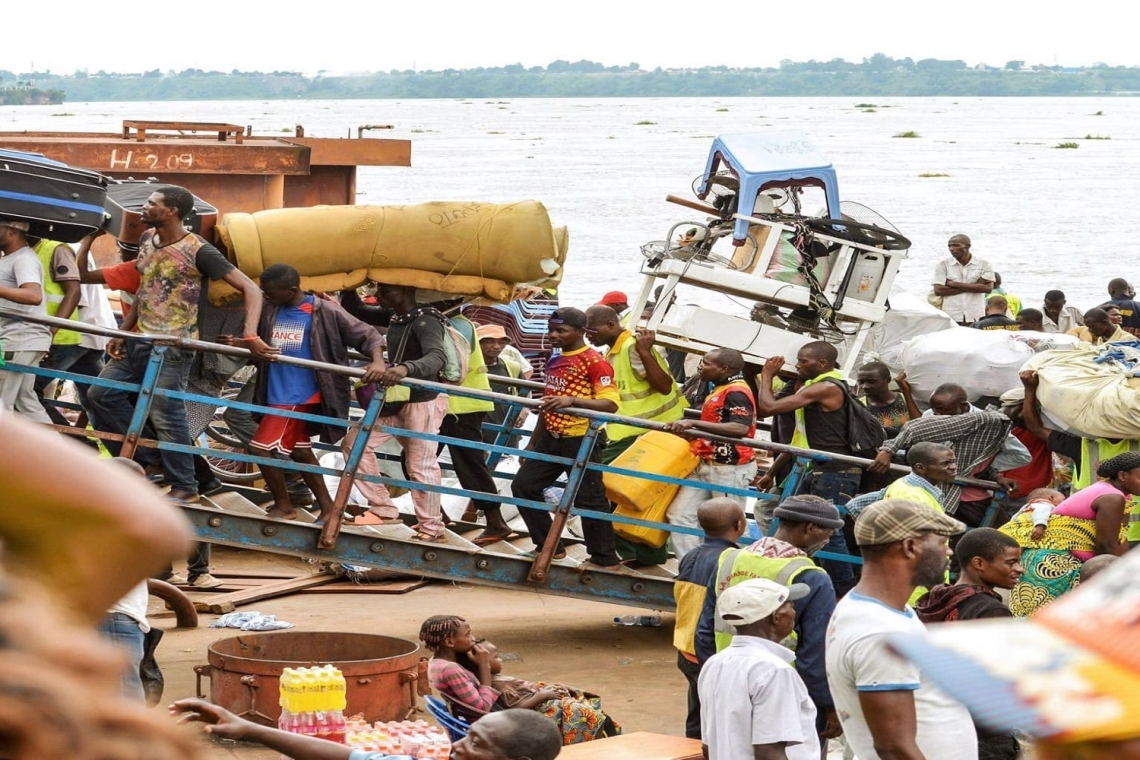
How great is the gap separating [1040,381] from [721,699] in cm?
417

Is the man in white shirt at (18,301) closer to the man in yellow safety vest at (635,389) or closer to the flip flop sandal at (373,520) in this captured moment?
the flip flop sandal at (373,520)

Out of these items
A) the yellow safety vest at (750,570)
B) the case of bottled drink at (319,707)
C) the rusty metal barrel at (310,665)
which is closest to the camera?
the yellow safety vest at (750,570)

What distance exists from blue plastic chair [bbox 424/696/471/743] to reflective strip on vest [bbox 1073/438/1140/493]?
11.6 ft

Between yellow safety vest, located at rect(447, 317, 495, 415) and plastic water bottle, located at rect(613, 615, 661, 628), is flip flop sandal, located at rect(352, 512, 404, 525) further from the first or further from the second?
plastic water bottle, located at rect(613, 615, 661, 628)

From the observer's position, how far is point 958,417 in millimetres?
8391

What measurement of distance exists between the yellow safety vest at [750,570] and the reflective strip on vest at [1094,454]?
9.27 feet

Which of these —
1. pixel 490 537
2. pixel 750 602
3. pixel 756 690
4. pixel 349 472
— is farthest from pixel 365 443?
pixel 756 690

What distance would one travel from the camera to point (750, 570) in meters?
5.86

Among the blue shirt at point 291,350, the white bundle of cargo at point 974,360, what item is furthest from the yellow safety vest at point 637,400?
the blue shirt at point 291,350

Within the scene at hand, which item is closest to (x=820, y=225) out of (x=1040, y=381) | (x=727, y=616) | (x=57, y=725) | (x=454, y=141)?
(x=1040, y=381)

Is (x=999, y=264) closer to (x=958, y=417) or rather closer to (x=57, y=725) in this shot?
(x=958, y=417)

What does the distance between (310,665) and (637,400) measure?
8.81 ft

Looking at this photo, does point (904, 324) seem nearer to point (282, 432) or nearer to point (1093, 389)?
point (1093, 389)

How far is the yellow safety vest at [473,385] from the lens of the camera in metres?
8.78
